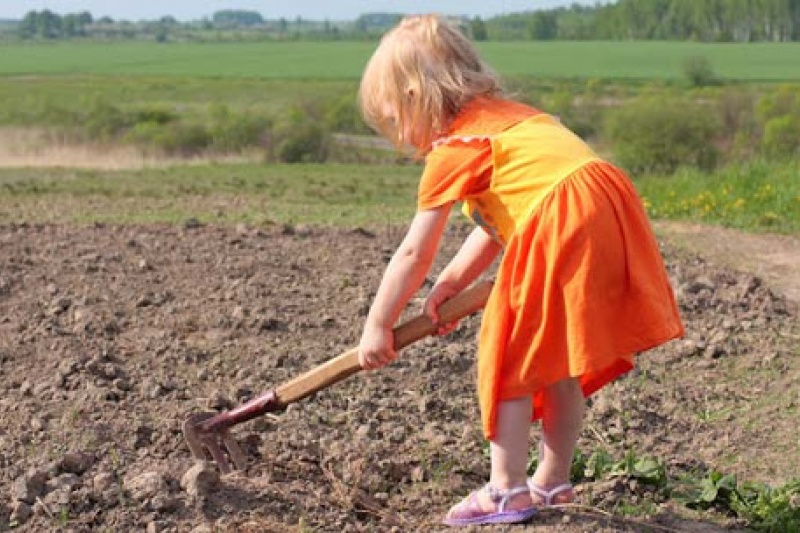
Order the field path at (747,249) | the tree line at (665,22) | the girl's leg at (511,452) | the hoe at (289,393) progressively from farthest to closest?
the tree line at (665,22) → the field path at (747,249) → the hoe at (289,393) → the girl's leg at (511,452)

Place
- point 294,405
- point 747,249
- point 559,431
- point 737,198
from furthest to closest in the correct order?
point 737,198
point 747,249
point 294,405
point 559,431

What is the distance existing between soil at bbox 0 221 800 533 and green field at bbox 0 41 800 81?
29.4m

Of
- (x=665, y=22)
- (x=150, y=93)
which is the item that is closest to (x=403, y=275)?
(x=150, y=93)

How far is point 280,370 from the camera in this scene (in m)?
5.38

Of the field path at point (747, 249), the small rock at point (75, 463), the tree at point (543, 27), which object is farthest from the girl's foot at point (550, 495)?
the tree at point (543, 27)

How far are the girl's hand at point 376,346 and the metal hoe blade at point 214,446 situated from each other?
71cm

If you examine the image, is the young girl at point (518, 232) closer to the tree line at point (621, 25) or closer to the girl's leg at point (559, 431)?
the girl's leg at point (559, 431)

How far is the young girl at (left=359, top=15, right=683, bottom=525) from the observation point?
3293mm

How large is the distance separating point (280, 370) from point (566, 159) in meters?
2.28

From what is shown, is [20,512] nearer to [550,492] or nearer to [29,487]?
[29,487]

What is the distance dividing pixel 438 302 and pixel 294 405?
4.59ft

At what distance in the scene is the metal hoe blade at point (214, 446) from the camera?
13.2 ft

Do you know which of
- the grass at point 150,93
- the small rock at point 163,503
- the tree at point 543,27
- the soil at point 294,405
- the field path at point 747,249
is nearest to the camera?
the small rock at point 163,503

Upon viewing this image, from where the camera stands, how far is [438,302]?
3.61 m
